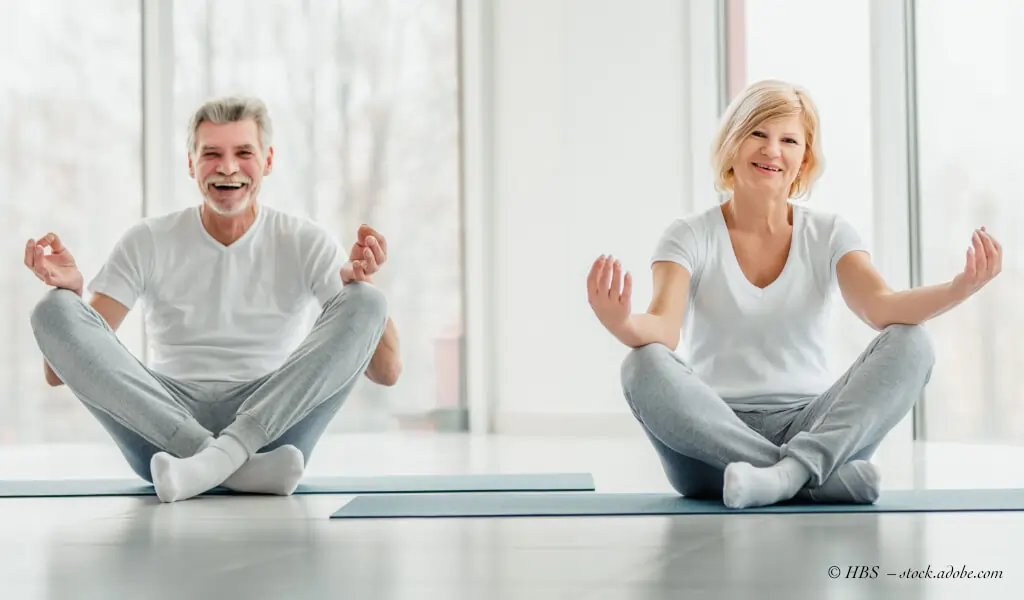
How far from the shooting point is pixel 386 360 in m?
2.69

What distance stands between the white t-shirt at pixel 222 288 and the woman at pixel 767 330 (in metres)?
0.83

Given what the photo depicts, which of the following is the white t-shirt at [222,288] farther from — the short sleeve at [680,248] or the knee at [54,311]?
the short sleeve at [680,248]

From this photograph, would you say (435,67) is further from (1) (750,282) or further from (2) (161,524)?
(2) (161,524)

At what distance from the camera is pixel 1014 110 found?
14.1 ft

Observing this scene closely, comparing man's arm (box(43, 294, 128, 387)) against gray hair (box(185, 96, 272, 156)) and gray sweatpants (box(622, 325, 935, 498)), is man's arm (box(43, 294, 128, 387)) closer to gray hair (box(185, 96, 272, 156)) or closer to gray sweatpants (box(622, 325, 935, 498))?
gray hair (box(185, 96, 272, 156))

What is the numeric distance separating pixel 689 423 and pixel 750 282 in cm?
39

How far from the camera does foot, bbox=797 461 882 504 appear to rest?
209 cm

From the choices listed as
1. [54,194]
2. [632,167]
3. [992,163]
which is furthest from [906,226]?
[54,194]

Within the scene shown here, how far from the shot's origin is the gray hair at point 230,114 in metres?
2.77

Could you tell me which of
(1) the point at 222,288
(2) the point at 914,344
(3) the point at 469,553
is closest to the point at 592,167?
(1) the point at 222,288

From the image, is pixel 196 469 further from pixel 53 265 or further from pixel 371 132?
pixel 371 132

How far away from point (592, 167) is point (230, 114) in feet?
8.01

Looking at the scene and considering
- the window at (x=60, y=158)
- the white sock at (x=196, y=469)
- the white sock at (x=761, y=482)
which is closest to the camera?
the white sock at (x=761, y=482)

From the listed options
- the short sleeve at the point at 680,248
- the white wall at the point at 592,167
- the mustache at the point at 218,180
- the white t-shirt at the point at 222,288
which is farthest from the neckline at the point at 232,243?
the white wall at the point at 592,167
